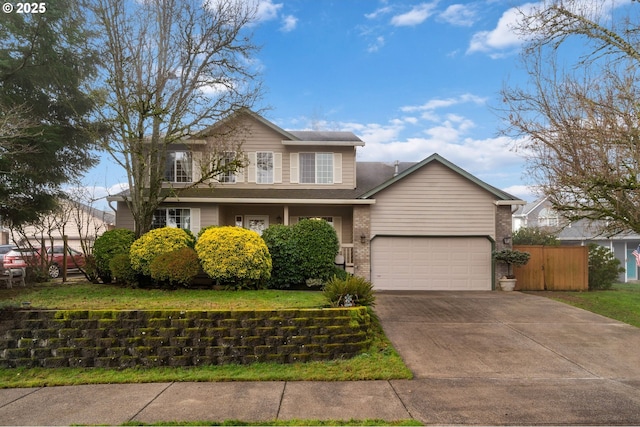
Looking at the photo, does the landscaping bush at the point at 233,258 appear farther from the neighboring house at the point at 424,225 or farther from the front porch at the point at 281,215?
the front porch at the point at 281,215

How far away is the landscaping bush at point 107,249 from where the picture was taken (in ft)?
39.4

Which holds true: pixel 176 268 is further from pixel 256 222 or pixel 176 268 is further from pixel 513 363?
pixel 513 363

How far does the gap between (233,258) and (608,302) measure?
12.1 meters

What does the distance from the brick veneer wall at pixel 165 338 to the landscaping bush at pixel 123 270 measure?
164 inches

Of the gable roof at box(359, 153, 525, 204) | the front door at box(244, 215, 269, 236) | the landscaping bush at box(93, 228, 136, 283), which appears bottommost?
the landscaping bush at box(93, 228, 136, 283)

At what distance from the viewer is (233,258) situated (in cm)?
1084

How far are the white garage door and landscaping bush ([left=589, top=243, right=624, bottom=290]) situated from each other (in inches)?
184

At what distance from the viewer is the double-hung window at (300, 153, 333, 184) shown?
17.2 m

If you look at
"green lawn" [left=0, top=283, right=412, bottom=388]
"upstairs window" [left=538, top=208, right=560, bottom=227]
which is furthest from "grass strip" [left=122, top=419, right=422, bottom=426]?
"upstairs window" [left=538, top=208, right=560, bottom=227]

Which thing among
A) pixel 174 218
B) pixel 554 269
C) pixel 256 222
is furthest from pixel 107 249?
pixel 554 269

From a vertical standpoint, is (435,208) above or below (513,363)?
above

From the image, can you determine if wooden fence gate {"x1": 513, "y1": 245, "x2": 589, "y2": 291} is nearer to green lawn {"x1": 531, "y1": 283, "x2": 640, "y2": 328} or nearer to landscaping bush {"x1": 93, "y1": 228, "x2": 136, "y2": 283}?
green lawn {"x1": 531, "y1": 283, "x2": 640, "y2": 328}

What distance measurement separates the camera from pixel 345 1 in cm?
1067

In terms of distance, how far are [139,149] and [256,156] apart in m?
5.31
